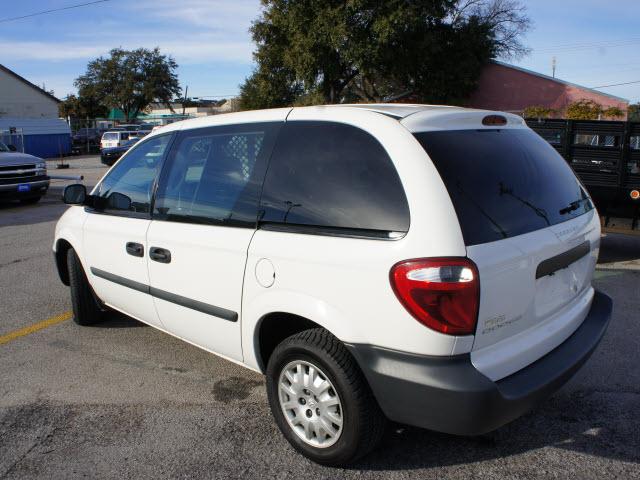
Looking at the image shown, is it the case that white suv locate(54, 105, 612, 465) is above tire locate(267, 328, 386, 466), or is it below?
above

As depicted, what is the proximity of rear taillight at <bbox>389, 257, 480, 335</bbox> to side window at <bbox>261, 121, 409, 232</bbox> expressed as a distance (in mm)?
220

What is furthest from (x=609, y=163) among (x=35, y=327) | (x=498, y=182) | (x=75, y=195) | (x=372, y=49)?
(x=372, y=49)

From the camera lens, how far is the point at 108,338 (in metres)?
4.68

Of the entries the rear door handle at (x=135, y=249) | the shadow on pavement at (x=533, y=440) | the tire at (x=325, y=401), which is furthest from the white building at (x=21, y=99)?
the shadow on pavement at (x=533, y=440)

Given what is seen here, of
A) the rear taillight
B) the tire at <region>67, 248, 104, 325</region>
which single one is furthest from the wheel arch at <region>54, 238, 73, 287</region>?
the rear taillight

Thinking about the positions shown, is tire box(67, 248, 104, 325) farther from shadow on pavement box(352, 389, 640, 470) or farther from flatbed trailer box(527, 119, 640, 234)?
flatbed trailer box(527, 119, 640, 234)

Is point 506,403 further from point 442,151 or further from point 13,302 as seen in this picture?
point 13,302

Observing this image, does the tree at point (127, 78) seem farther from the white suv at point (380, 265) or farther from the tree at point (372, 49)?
the white suv at point (380, 265)

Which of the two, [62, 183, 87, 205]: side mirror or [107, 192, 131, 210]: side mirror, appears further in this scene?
[62, 183, 87, 205]: side mirror

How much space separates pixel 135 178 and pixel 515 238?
274 centimetres

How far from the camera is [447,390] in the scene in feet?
7.66

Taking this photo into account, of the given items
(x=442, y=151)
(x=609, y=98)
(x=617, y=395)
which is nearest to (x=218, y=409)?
(x=442, y=151)

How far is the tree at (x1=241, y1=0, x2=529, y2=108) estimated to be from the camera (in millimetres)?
29344

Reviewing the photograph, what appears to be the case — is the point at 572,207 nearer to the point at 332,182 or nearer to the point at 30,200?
the point at 332,182
